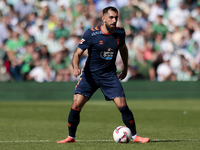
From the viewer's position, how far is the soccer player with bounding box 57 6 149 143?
7.04 meters

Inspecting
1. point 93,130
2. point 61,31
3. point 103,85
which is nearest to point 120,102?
point 103,85

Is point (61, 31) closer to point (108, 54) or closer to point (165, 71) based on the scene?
point (165, 71)

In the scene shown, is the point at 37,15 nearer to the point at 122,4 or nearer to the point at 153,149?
the point at 122,4

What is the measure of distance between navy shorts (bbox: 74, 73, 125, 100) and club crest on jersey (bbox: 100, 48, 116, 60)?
0.32m

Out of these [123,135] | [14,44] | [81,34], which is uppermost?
[81,34]

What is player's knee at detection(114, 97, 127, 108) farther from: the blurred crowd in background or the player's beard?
the blurred crowd in background

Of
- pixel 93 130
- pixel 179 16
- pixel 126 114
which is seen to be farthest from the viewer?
pixel 179 16

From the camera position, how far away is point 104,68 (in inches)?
282

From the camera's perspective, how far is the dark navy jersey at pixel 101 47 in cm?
707

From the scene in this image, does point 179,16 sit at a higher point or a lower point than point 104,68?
higher

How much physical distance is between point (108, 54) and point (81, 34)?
1199 cm

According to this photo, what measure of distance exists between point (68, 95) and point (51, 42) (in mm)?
2538

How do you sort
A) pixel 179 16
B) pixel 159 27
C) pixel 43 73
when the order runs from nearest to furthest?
pixel 43 73
pixel 159 27
pixel 179 16

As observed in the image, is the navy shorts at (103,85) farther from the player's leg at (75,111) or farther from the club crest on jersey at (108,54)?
the club crest on jersey at (108,54)
